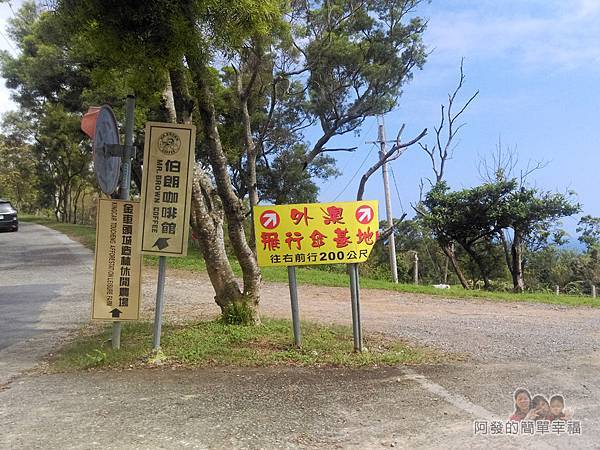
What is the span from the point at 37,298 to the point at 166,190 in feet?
19.7

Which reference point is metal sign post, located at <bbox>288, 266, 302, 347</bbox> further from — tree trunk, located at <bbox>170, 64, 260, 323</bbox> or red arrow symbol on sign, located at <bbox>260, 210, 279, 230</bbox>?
tree trunk, located at <bbox>170, 64, 260, 323</bbox>

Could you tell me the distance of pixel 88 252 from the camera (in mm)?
17797

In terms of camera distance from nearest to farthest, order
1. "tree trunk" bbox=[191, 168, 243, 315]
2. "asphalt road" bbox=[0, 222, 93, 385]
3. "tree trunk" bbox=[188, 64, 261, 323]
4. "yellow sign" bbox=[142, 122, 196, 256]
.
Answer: "yellow sign" bbox=[142, 122, 196, 256] → "tree trunk" bbox=[188, 64, 261, 323] → "asphalt road" bbox=[0, 222, 93, 385] → "tree trunk" bbox=[191, 168, 243, 315]

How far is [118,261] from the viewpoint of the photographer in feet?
18.6

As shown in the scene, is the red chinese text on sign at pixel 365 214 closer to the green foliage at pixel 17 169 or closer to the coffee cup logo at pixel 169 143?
the coffee cup logo at pixel 169 143

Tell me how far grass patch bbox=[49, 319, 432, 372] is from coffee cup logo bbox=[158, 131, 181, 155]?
6.87 feet

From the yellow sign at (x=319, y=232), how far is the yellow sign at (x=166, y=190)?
0.82 meters

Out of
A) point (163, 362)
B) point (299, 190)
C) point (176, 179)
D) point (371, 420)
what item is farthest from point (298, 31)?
point (371, 420)

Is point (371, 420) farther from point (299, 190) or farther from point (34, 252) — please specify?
point (299, 190)

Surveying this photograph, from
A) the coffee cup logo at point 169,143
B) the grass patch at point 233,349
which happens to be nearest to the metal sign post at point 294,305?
the grass patch at point 233,349

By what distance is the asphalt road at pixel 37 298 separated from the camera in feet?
21.0

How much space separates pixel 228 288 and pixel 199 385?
6.95ft

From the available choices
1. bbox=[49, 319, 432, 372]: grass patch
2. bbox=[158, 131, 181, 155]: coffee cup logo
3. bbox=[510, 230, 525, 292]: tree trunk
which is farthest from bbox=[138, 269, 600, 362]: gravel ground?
bbox=[510, 230, 525, 292]: tree trunk

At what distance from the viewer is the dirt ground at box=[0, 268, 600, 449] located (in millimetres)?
3662
